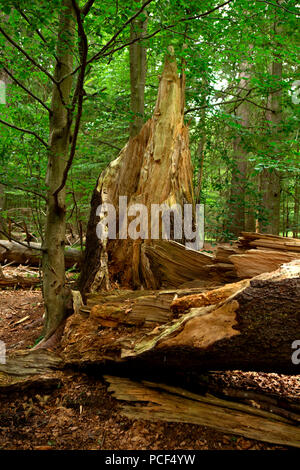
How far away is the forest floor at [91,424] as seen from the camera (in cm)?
221

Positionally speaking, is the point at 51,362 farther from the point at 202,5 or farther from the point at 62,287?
the point at 202,5

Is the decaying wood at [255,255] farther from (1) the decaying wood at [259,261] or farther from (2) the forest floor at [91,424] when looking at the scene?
(2) the forest floor at [91,424]

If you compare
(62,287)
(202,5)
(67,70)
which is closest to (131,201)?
(62,287)

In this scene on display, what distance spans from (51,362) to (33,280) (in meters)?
4.76

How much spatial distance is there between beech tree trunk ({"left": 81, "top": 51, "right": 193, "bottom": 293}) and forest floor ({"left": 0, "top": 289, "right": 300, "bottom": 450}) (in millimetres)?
1264

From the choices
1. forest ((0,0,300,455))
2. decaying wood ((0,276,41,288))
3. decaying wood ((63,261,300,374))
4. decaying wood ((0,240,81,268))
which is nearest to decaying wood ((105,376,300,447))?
forest ((0,0,300,455))

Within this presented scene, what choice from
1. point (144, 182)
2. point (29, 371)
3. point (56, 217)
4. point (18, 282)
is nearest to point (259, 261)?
point (144, 182)

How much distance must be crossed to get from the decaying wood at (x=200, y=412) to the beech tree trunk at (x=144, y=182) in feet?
4.03

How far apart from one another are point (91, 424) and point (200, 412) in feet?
2.96

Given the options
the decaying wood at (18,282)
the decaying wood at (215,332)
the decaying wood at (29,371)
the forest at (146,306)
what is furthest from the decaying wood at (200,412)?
the decaying wood at (18,282)

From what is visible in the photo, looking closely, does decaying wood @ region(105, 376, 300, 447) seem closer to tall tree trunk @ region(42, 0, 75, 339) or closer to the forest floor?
the forest floor

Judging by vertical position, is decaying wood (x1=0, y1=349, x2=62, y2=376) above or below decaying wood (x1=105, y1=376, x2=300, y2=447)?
above

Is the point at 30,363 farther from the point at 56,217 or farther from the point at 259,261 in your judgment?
the point at 259,261

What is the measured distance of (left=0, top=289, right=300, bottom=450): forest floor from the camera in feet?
7.23
